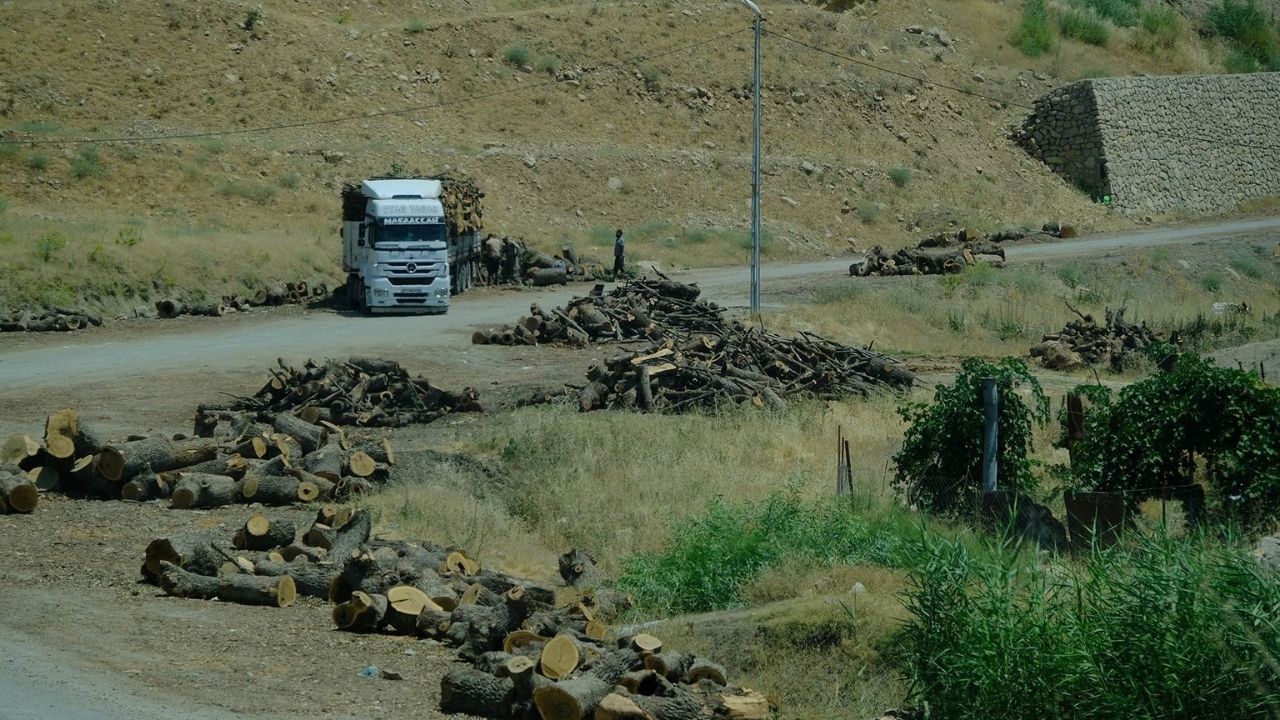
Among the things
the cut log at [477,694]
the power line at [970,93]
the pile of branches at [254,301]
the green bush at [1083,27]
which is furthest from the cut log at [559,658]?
the green bush at [1083,27]

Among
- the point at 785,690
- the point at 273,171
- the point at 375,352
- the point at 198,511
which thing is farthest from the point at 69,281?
the point at 785,690

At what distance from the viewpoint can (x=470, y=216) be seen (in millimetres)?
39219

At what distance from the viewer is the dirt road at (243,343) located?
25094 mm

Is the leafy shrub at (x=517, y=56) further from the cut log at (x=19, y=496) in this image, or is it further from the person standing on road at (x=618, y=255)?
the cut log at (x=19, y=496)

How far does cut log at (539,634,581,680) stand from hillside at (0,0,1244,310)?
88.7 ft

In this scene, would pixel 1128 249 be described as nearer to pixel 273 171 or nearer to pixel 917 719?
pixel 273 171

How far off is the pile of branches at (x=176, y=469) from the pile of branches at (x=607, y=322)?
1252 centimetres

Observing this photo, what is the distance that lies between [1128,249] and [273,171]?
2801 cm

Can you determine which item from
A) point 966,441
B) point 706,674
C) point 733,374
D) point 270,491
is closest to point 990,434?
point 966,441

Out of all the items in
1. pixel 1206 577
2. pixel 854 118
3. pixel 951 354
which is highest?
pixel 854 118

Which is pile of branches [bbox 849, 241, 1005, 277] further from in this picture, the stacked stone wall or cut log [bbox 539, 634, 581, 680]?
cut log [bbox 539, 634, 581, 680]

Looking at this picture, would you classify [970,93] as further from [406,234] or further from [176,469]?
[176,469]

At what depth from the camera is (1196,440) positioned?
1341 centimetres

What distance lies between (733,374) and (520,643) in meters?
13.5
